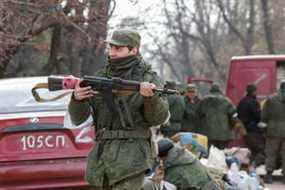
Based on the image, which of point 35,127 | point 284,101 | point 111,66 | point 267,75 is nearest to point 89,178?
point 111,66

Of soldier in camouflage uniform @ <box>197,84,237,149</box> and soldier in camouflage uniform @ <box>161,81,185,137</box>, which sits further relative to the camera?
soldier in camouflage uniform @ <box>161,81,185,137</box>

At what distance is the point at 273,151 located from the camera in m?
13.1

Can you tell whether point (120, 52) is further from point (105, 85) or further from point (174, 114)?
point (174, 114)

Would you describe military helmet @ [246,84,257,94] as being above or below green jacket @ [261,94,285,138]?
above

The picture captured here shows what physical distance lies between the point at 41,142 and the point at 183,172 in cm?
133

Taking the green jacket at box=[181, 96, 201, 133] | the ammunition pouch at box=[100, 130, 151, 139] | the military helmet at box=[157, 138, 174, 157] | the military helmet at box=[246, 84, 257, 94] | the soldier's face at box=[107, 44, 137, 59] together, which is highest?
the soldier's face at box=[107, 44, 137, 59]

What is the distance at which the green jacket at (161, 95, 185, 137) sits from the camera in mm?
13633

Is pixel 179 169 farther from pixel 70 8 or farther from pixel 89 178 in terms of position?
pixel 70 8

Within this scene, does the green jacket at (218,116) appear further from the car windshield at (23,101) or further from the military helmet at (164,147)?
the military helmet at (164,147)

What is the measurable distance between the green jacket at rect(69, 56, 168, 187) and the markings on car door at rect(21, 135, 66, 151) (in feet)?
6.76

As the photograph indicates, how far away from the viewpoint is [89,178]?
210 inches

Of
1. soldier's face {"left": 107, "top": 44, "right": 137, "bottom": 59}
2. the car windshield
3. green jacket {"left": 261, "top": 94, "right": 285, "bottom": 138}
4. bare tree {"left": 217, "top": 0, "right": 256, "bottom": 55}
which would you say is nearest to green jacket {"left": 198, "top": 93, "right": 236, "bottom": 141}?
green jacket {"left": 261, "top": 94, "right": 285, "bottom": 138}

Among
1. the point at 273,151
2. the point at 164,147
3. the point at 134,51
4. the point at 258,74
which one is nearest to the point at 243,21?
the point at 258,74

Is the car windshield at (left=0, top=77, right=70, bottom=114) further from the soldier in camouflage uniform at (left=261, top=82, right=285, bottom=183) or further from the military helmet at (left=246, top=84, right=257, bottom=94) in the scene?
the military helmet at (left=246, top=84, right=257, bottom=94)
